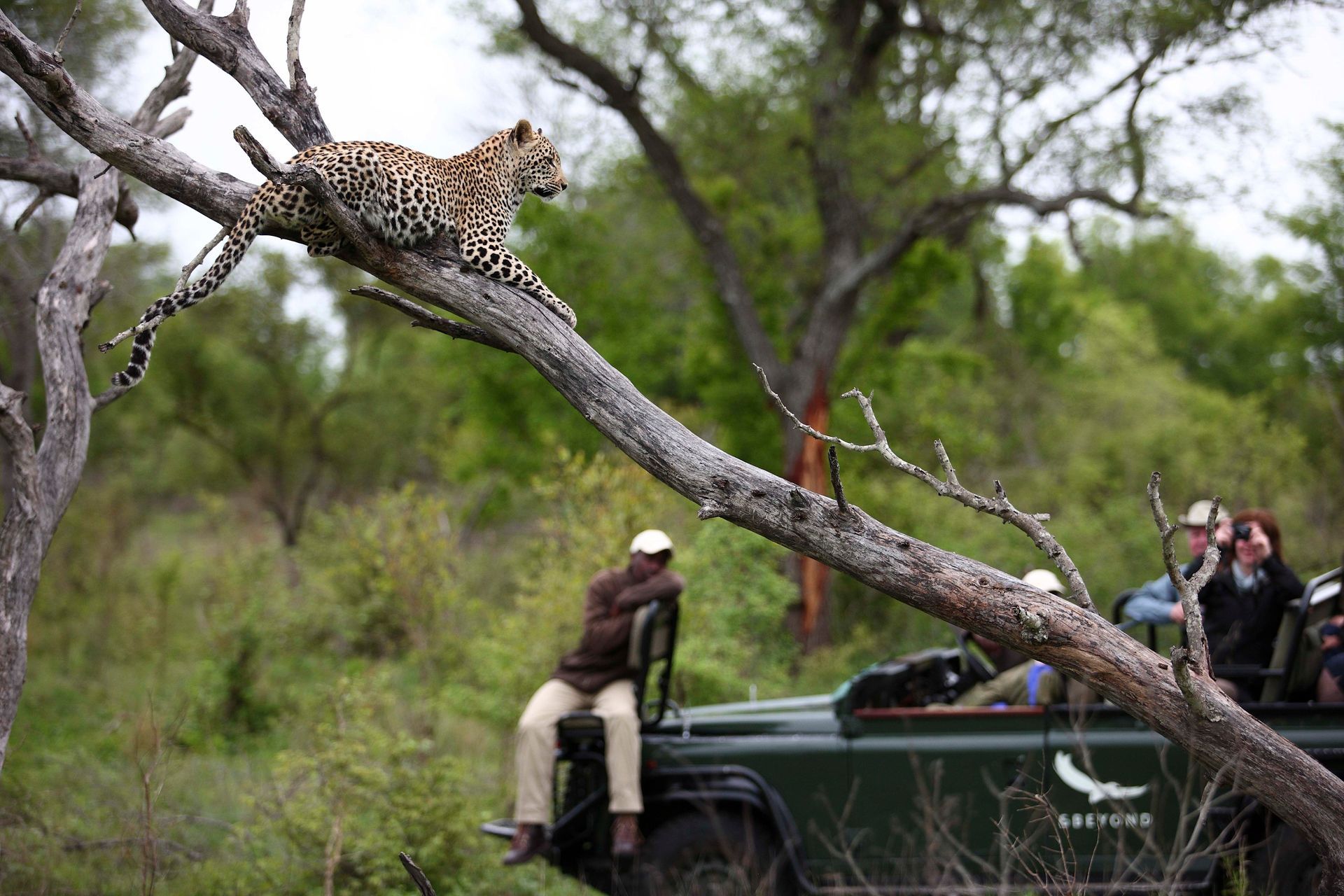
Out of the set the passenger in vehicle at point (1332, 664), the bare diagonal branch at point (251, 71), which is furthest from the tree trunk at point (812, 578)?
the bare diagonal branch at point (251, 71)

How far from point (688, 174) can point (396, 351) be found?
10157 millimetres

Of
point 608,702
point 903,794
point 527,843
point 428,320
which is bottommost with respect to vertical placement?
point 527,843

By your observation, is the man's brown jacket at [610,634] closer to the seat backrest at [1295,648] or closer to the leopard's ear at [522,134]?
the leopard's ear at [522,134]

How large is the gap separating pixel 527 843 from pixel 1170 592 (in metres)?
3.65

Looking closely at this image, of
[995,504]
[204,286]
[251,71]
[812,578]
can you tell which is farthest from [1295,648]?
[812,578]

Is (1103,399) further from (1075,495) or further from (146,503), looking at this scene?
(146,503)

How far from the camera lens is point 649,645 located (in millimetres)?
5793

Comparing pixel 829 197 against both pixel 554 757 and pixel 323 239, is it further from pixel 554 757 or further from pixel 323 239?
pixel 323 239

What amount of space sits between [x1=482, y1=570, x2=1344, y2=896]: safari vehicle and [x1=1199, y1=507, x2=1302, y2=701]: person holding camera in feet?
0.30

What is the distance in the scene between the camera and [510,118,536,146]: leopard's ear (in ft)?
16.1

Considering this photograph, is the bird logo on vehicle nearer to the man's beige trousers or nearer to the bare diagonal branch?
the man's beige trousers

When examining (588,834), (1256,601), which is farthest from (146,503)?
(1256,601)

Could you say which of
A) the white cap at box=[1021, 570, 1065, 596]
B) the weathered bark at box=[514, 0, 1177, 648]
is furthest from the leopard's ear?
the weathered bark at box=[514, 0, 1177, 648]

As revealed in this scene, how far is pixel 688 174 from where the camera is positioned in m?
15.9
